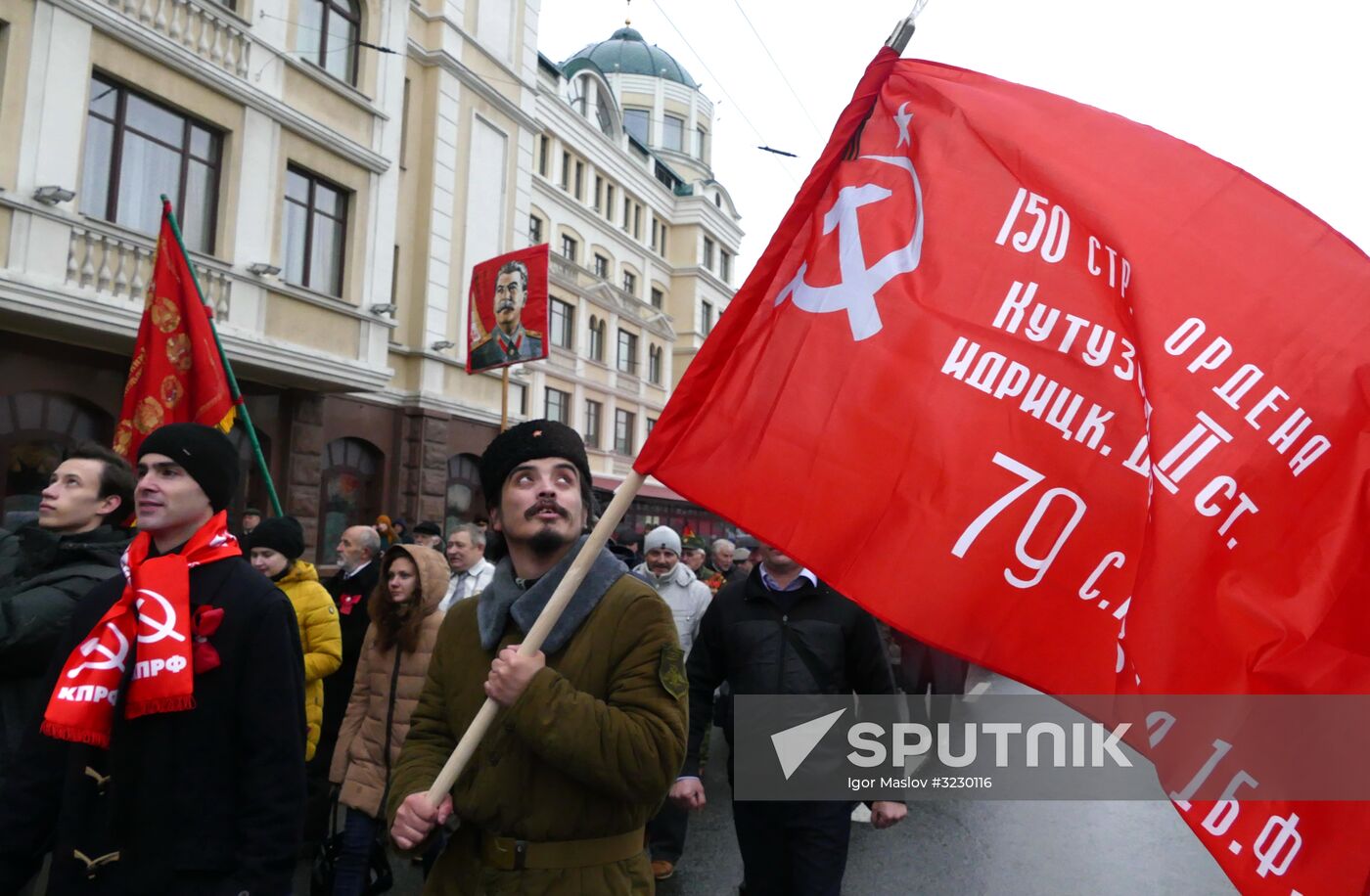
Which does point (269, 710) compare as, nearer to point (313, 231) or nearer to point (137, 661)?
point (137, 661)

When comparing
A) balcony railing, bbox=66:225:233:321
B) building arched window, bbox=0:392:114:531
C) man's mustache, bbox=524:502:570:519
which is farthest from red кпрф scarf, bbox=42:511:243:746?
balcony railing, bbox=66:225:233:321

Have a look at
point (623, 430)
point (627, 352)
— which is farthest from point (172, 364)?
point (627, 352)

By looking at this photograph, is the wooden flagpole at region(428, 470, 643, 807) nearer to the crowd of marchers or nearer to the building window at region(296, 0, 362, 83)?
the crowd of marchers

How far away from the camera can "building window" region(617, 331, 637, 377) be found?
34938 mm

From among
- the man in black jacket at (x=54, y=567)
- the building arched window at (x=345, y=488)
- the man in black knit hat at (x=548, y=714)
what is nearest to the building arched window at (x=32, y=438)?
the building arched window at (x=345, y=488)

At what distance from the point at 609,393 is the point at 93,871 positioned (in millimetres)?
31379

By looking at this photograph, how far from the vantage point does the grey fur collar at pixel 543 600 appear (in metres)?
2.30

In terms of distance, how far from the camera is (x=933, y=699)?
332 inches

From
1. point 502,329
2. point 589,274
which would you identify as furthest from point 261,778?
point 589,274

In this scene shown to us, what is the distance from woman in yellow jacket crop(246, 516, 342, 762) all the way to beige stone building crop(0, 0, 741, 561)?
7.01 meters

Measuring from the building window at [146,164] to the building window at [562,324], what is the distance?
17202 mm

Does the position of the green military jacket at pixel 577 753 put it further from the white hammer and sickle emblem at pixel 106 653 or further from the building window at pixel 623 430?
the building window at pixel 623 430

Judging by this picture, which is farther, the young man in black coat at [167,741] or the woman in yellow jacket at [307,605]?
the woman in yellow jacket at [307,605]

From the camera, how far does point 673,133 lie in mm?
45656
